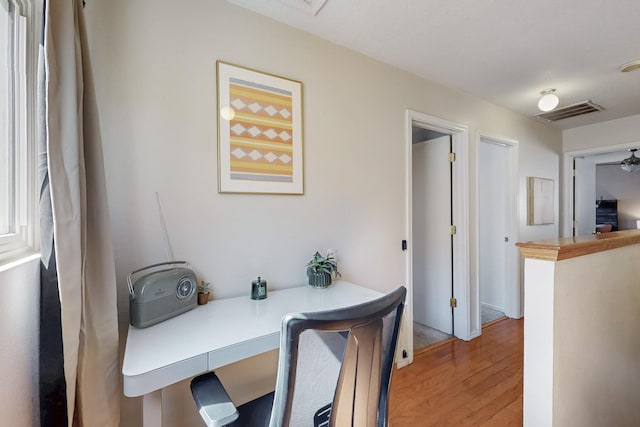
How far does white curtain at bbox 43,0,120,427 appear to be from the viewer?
831 mm

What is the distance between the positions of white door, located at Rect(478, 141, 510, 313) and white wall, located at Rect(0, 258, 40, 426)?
3.65 meters

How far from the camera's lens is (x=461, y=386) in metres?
2.08

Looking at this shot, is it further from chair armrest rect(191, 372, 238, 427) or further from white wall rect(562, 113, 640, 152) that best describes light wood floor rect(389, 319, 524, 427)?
white wall rect(562, 113, 640, 152)

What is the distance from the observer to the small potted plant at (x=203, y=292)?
4.57 ft

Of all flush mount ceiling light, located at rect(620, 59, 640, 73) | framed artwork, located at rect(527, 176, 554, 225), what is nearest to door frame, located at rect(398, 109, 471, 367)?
flush mount ceiling light, located at rect(620, 59, 640, 73)

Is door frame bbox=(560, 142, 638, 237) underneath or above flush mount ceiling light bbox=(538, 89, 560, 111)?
underneath

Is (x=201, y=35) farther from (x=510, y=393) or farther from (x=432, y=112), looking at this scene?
(x=510, y=393)

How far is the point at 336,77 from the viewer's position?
1.97 meters

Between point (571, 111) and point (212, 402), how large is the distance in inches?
172

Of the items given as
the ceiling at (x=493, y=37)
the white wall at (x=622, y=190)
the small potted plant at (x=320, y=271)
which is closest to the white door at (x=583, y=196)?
the ceiling at (x=493, y=37)

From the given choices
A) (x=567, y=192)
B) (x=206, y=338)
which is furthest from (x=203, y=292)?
(x=567, y=192)

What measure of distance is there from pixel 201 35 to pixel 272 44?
0.41 metres

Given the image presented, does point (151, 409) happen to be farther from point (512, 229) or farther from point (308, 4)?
point (512, 229)

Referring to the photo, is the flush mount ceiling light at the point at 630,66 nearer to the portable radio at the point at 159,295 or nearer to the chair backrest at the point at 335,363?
the chair backrest at the point at 335,363
